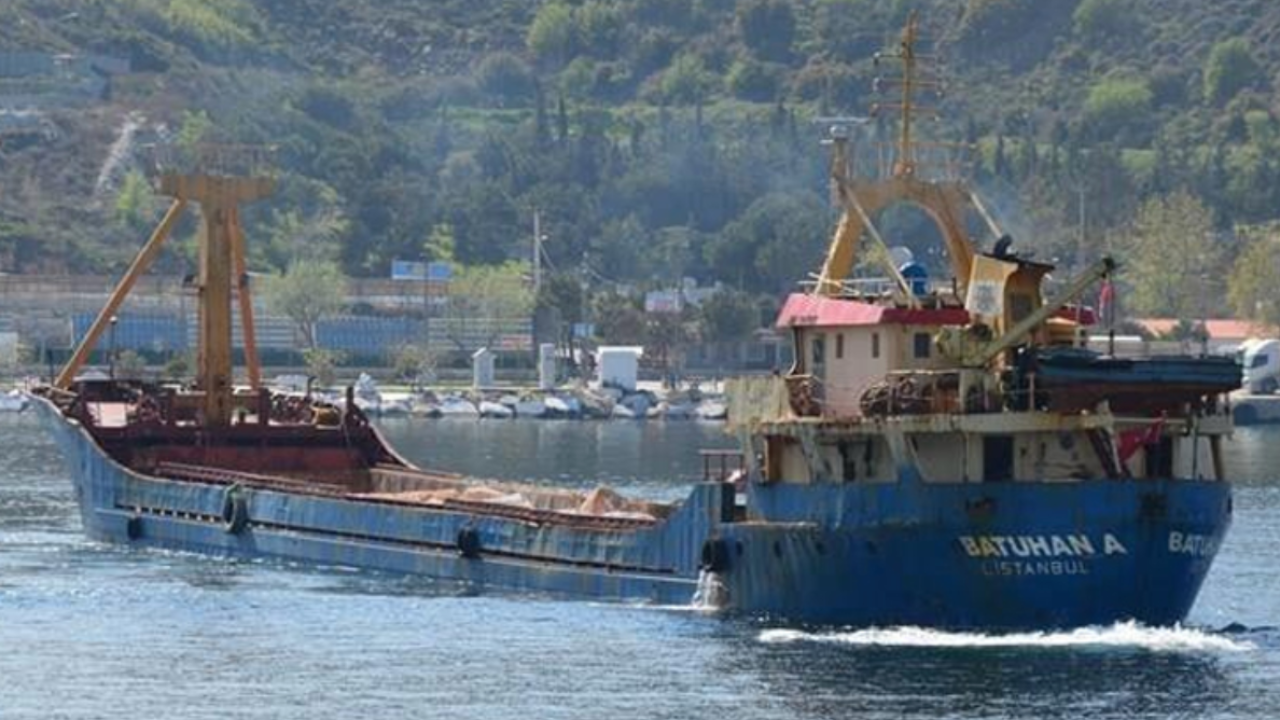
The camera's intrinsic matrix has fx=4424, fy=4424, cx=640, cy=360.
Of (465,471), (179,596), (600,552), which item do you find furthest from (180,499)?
(465,471)

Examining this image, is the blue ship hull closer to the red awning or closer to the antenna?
the red awning

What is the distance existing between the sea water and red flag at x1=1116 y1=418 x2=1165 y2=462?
2.75 m

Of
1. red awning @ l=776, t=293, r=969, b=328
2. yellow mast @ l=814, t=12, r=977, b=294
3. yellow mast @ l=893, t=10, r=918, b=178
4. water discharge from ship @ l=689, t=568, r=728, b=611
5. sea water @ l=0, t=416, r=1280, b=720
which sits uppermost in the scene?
yellow mast @ l=893, t=10, r=918, b=178

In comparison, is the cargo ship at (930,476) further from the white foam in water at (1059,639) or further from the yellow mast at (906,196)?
the white foam in water at (1059,639)

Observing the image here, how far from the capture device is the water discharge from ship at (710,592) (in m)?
73.1

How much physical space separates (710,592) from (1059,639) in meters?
7.40

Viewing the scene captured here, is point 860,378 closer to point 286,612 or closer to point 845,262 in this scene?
point 845,262

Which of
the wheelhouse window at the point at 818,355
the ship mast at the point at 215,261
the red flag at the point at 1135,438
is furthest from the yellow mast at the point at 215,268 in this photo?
the red flag at the point at 1135,438

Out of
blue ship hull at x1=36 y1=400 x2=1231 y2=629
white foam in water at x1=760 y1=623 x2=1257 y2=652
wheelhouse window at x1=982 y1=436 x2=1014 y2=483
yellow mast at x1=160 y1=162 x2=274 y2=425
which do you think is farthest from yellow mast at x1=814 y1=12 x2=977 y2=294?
yellow mast at x1=160 y1=162 x2=274 y2=425

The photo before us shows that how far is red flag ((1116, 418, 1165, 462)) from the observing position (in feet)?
226

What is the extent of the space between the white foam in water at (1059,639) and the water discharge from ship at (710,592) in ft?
10.5

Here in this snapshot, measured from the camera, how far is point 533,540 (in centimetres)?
7981

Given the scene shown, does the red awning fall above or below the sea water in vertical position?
above

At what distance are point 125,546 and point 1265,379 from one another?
105 meters
